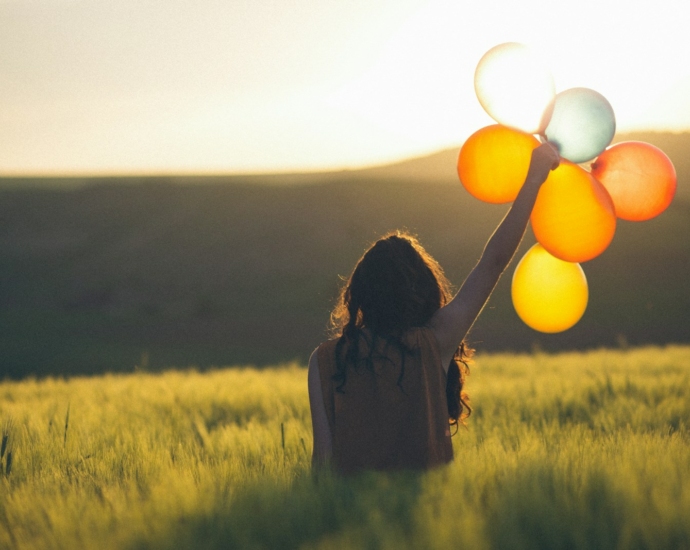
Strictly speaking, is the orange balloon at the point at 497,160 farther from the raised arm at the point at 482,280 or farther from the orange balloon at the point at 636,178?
the raised arm at the point at 482,280

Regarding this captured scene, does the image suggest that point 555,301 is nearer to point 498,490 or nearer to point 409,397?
point 409,397

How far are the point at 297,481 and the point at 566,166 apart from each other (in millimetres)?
1811

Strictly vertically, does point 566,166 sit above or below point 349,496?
above

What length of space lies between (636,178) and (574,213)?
0.48m

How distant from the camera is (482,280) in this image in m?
2.29

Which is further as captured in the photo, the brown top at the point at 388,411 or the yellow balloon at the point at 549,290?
the yellow balloon at the point at 549,290

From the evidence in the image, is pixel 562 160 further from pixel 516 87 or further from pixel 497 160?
pixel 516 87

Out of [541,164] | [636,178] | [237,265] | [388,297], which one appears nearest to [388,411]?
[388,297]

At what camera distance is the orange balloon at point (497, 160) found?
2.99m

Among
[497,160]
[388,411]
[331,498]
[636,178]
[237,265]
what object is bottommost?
[237,265]

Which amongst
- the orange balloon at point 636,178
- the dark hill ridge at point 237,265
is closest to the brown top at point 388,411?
the orange balloon at point 636,178

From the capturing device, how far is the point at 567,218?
114 inches

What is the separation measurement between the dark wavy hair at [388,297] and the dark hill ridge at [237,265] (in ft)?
46.5

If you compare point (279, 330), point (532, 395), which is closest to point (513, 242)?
point (532, 395)
